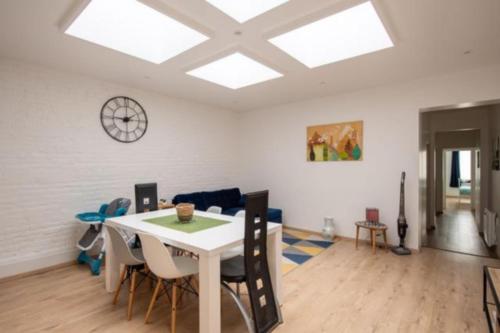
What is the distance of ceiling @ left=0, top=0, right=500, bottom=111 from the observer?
2.05 m

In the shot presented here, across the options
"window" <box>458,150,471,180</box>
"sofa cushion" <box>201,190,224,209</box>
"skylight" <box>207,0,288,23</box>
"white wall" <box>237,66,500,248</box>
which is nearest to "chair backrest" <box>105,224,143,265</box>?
"skylight" <box>207,0,288,23</box>

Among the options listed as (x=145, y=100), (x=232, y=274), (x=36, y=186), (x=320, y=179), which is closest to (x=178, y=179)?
(x=145, y=100)

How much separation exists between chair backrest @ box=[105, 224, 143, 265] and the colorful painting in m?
3.58

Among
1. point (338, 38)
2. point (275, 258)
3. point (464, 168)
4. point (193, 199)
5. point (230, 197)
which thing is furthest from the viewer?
point (464, 168)

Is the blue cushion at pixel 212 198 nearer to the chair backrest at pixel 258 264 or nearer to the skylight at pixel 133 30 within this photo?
the skylight at pixel 133 30

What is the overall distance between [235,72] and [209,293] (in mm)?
2988

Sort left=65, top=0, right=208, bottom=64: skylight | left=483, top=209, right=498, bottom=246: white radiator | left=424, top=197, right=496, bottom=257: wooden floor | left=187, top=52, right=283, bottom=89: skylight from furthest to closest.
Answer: left=424, top=197, right=496, bottom=257: wooden floor < left=483, top=209, right=498, bottom=246: white radiator < left=187, top=52, right=283, bottom=89: skylight < left=65, top=0, right=208, bottom=64: skylight

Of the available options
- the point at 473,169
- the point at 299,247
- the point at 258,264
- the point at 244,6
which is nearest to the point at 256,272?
the point at 258,264

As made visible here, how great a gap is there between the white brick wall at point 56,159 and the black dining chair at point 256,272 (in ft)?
8.65

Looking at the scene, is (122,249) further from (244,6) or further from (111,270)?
(244,6)

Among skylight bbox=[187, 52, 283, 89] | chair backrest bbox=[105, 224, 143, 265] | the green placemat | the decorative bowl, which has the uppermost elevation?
skylight bbox=[187, 52, 283, 89]

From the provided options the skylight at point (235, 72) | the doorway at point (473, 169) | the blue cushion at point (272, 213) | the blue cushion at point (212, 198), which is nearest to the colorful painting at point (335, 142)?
the doorway at point (473, 169)

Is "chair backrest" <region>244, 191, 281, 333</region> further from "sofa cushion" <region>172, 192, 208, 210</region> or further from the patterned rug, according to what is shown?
"sofa cushion" <region>172, 192, 208, 210</region>

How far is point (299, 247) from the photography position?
416 cm
